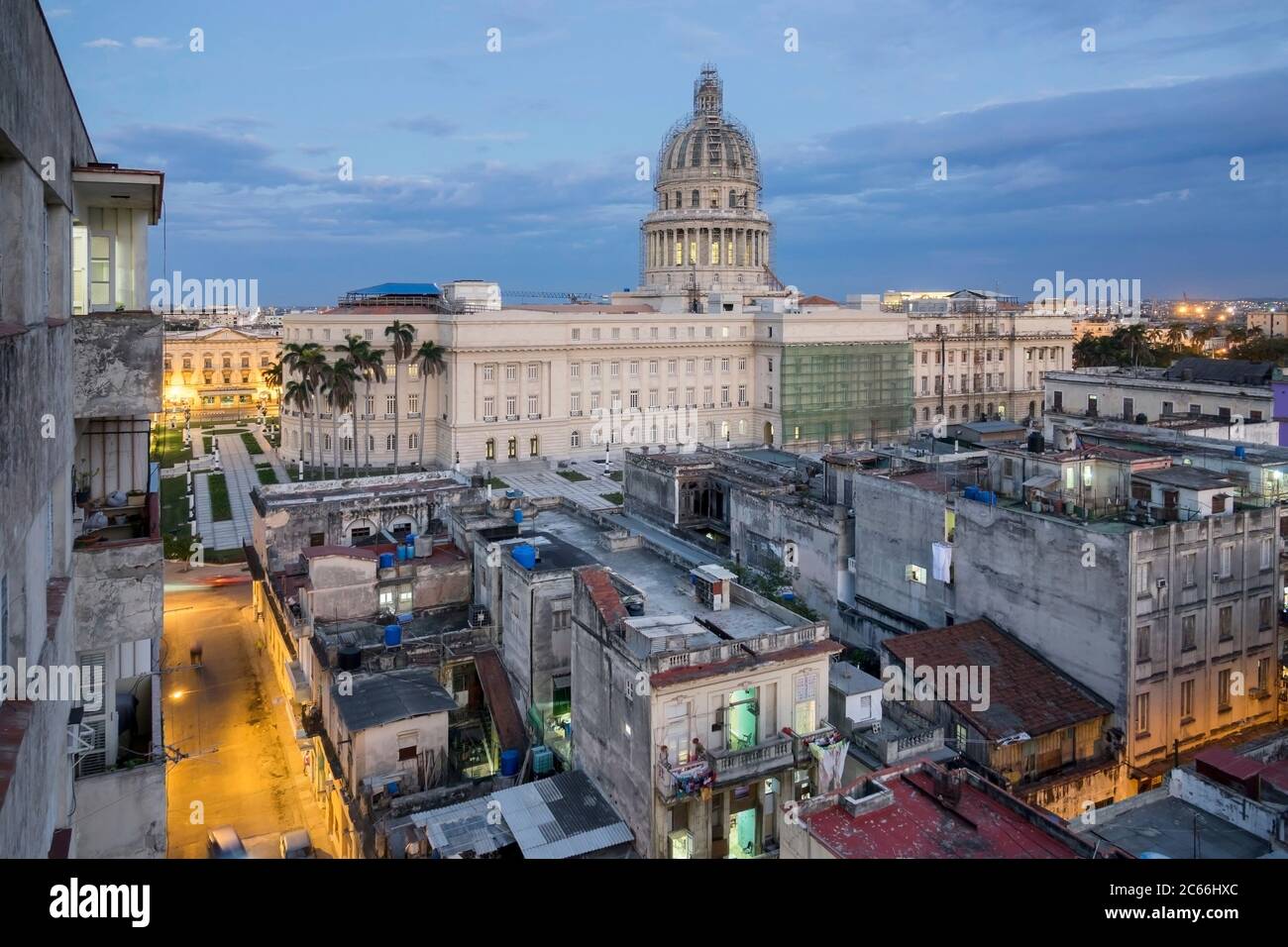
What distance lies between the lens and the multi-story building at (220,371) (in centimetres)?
12888

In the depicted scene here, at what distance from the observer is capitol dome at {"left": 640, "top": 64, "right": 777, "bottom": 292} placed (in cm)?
11088

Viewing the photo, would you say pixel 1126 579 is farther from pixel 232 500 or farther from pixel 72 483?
pixel 232 500

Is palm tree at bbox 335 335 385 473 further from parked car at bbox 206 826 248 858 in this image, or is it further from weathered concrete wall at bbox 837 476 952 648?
parked car at bbox 206 826 248 858

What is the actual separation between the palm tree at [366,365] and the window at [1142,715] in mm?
59044

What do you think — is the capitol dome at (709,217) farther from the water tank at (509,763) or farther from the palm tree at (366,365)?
the water tank at (509,763)

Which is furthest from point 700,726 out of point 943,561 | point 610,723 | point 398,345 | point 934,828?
point 398,345

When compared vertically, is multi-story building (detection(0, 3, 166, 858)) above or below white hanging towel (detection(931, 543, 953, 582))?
above

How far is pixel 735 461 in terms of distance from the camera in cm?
4825

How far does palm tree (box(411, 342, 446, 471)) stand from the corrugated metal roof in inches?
2319

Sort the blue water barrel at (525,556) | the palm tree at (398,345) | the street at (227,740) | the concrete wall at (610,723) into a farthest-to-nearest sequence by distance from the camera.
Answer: the palm tree at (398,345) < the blue water barrel at (525,556) < the street at (227,740) < the concrete wall at (610,723)

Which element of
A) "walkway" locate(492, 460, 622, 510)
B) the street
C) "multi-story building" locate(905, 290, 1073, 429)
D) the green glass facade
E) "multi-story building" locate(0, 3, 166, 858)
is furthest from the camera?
"multi-story building" locate(905, 290, 1073, 429)

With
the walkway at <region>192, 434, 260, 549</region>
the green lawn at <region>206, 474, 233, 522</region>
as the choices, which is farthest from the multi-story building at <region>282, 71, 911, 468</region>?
the green lawn at <region>206, 474, 233, 522</region>

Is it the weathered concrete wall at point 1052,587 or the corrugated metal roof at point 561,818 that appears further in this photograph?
the weathered concrete wall at point 1052,587

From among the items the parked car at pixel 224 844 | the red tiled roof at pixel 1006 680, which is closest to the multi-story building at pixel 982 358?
the red tiled roof at pixel 1006 680
